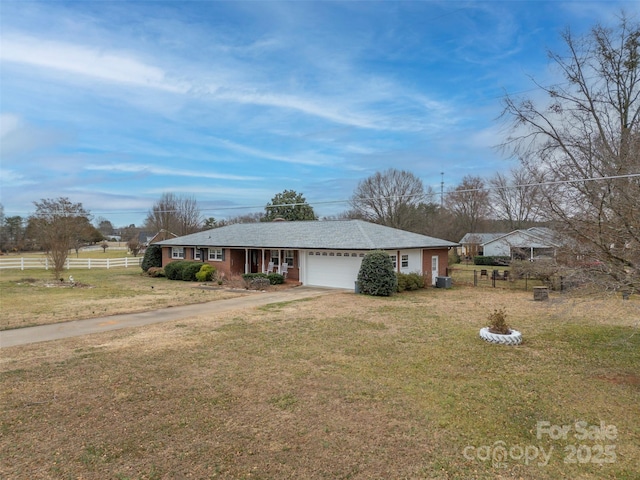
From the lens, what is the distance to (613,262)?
7.48 m

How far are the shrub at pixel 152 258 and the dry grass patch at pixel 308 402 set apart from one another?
20978 millimetres

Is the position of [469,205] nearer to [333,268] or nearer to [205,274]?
[333,268]

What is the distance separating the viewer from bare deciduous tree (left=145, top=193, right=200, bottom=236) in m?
Result: 52.0

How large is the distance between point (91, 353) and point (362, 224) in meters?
18.7

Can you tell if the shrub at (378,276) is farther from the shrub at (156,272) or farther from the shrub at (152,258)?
the shrub at (152,258)

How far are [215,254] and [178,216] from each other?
29411mm

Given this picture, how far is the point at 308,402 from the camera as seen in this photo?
6.00 meters

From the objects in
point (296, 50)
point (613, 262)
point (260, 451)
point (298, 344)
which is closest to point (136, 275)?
point (296, 50)

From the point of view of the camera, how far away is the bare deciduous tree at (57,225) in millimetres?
24359

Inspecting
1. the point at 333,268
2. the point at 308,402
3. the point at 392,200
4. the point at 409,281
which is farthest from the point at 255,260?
the point at 392,200

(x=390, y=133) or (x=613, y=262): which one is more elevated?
(x=390, y=133)

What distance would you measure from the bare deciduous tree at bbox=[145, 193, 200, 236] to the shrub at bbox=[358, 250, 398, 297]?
38975 mm

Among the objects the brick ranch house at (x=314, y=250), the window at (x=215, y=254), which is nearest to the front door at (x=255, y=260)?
the brick ranch house at (x=314, y=250)

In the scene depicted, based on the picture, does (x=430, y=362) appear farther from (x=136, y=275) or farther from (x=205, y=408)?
(x=136, y=275)
